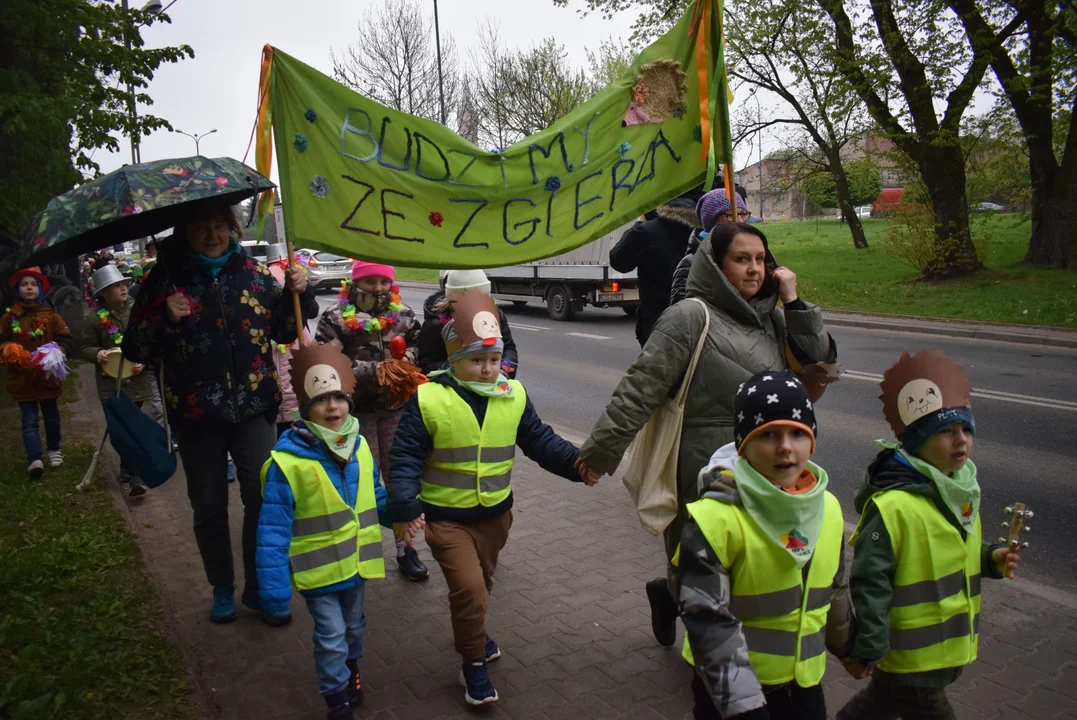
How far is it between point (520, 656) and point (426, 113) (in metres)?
37.4

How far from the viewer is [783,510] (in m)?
2.41

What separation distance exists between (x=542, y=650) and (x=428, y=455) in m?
1.09

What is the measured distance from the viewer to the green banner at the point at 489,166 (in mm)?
3559

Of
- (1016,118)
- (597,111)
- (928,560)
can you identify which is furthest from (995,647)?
(1016,118)

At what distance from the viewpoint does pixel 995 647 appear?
3906 mm

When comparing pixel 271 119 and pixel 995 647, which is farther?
pixel 995 647

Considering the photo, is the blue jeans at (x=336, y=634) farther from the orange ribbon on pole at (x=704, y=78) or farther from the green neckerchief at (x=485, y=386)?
the orange ribbon on pole at (x=704, y=78)

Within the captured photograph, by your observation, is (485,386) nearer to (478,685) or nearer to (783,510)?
(478,685)

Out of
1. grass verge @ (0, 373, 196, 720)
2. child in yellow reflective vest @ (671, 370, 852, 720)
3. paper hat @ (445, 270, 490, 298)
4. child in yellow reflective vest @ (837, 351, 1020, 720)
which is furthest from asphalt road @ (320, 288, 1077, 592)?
grass verge @ (0, 373, 196, 720)

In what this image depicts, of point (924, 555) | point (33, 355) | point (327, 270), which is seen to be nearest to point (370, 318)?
point (924, 555)

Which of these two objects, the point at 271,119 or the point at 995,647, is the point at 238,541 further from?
the point at 995,647

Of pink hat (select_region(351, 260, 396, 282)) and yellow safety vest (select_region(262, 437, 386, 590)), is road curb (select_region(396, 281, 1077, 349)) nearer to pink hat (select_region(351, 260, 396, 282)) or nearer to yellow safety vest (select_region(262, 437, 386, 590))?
pink hat (select_region(351, 260, 396, 282))

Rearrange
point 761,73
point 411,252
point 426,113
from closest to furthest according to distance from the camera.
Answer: point 411,252 → point 761,73 → point 426,113

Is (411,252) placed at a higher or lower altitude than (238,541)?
higher
